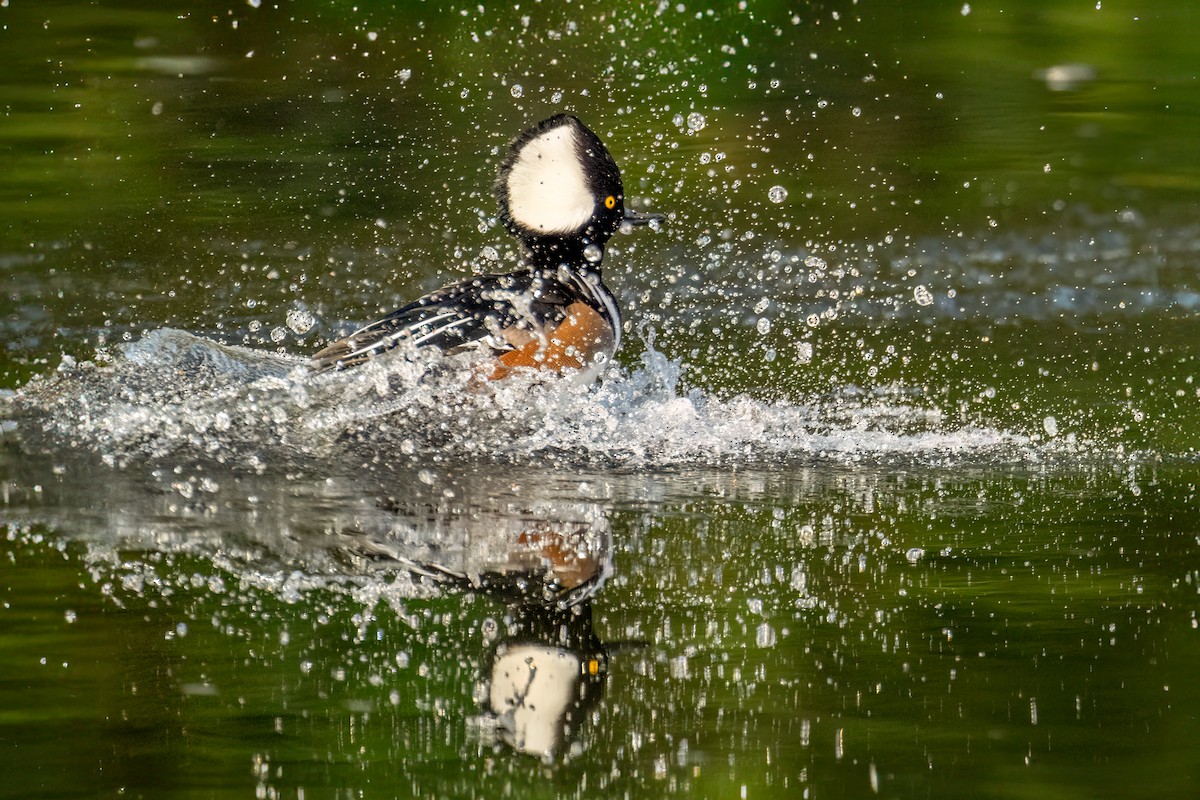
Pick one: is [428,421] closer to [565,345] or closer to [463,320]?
[463,320]

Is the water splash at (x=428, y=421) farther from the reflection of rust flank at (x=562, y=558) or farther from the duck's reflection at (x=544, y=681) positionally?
the duck's reflection at (x=544, y=681)

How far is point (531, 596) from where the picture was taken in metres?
3.01

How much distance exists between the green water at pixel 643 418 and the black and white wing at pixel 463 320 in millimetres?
201

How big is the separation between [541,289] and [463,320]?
0.36 metres

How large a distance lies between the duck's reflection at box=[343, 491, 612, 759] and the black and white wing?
1.20 meters

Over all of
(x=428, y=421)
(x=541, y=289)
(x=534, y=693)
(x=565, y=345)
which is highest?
(x=541, y=289)

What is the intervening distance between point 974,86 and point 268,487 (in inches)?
277

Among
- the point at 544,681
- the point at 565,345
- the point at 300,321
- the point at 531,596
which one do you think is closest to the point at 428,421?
the point at 565,345

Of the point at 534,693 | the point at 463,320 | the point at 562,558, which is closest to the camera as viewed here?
the point at 534,693

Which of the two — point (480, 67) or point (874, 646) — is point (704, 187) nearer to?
point (480, 67)

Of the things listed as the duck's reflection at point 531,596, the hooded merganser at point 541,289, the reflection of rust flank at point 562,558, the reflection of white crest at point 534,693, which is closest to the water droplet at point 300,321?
the hooded merganser at point 541,289

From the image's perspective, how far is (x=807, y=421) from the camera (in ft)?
16.8

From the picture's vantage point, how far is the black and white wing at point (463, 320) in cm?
491

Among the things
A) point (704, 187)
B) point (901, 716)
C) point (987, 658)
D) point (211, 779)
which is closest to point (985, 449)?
point (987, 658)
